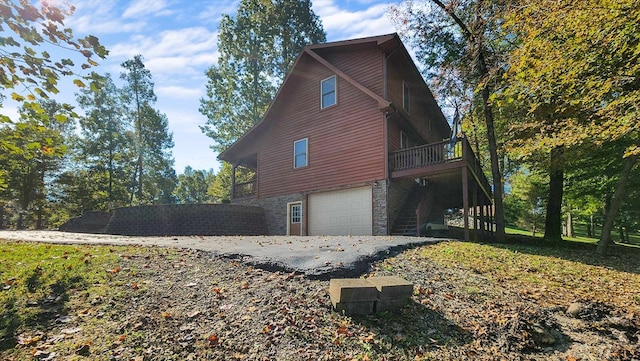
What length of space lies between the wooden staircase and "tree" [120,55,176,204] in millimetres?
28260

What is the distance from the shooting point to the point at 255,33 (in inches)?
1016

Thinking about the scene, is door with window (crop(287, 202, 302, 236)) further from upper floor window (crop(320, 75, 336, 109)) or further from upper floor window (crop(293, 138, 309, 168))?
upper floor window (crop(320, 75, 336, 109))

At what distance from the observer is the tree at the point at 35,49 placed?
3438 millimetres

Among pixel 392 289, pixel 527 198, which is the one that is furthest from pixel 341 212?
pixel 527 198

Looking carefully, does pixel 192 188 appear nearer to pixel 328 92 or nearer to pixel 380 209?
pixel 328 92

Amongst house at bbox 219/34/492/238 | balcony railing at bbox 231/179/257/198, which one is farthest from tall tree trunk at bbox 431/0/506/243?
balcony railing at bbox 231/179/257/198

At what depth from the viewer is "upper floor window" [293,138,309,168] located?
1483 centimetres

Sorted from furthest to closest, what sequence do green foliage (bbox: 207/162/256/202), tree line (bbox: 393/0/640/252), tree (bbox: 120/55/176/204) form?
1. tree (bbox: 120/55/176/204)
2. green foliage (bbox: 207/162/256/202)
3. tree line (bbox: 393/0/640/252)

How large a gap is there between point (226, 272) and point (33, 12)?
12.7ft

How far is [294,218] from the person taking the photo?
1503 centimetres

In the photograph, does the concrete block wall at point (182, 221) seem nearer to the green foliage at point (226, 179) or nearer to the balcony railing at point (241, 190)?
the balcony railing at point (241, 190)

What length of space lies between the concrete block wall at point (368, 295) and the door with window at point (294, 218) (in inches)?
426

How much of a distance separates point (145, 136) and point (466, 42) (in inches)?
1194

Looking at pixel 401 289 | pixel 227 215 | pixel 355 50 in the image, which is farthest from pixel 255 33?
pixel 401 289
